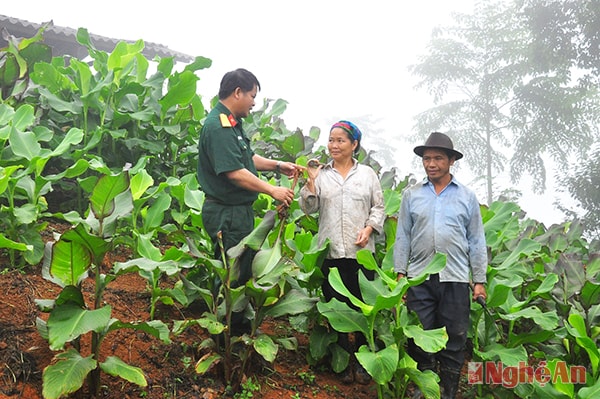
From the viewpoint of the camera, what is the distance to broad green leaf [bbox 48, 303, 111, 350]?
2.08 meters

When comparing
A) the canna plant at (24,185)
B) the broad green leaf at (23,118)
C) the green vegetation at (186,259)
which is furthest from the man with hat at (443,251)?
the broad green leaf at (23,118)

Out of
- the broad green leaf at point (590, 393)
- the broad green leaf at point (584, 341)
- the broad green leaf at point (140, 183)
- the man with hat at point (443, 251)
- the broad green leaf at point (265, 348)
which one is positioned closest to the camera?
the broad green leaf at point (265, 348)

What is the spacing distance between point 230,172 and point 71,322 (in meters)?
1.04

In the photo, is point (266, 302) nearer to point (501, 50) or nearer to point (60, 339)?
point (60, 339)

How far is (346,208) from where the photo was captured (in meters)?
3.09

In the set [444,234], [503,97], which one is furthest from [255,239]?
[503,97]

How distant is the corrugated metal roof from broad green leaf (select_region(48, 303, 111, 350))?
665 centimetres

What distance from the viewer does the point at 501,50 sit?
25.9 metres

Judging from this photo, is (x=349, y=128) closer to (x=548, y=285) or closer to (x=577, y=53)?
(x=548, y=285)

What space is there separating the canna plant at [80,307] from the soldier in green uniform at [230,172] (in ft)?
1.73

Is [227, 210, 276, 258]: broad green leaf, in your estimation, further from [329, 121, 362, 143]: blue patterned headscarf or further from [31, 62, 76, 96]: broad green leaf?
[31, 62, 76, 96]: broad green leaf

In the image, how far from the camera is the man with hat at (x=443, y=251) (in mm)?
2953

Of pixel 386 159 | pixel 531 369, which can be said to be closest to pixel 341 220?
pixel 531 369

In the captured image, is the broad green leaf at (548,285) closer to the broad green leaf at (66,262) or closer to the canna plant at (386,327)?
the canna plant at (386,327)
